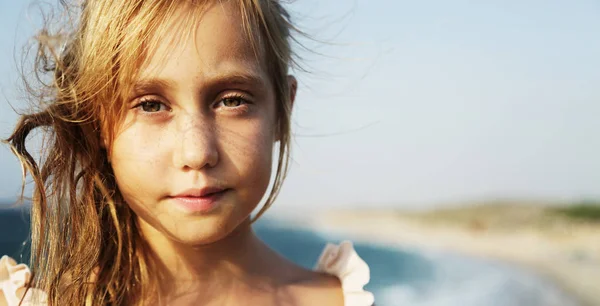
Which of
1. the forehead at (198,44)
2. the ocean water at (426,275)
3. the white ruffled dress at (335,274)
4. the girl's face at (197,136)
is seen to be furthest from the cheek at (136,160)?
the ocean water at (426,275)

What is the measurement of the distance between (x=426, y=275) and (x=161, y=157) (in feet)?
17.9

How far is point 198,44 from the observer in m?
1.21

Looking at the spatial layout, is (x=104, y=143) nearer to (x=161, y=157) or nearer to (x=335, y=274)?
(x=161, y=157)

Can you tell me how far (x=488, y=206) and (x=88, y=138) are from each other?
757 centimetres

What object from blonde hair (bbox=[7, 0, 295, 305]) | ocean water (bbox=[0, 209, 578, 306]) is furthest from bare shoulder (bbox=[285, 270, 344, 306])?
ocean water (bbox=[0, 209, 578, 306])

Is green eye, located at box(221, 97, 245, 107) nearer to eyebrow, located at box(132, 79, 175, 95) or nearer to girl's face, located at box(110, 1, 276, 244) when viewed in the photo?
girl's face, located at box(110, 1, 276, 244)

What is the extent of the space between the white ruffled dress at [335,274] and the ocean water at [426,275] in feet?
9.55

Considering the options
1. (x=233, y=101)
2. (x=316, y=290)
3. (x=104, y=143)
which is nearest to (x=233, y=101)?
(x=233, y=101)

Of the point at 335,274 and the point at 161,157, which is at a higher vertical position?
the point at 161,157

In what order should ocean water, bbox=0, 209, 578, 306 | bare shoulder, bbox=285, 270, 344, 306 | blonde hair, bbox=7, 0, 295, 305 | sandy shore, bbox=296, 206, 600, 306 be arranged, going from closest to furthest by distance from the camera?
1. blonde hair, bbox=7, 0, 295, 305
2. bare shoulder, bbox=285, 270, 344, 306
3. ocean water, bbox=0, 209, 578, 306
4. sandy shore, bbox=296, 206, 600, 306

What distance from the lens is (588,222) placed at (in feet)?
24.1

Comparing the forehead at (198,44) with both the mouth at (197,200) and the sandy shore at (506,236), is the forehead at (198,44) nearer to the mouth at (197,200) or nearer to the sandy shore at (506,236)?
the mouth at (197,200)

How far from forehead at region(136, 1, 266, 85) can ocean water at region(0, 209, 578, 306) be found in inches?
135

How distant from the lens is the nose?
1.19 metres
